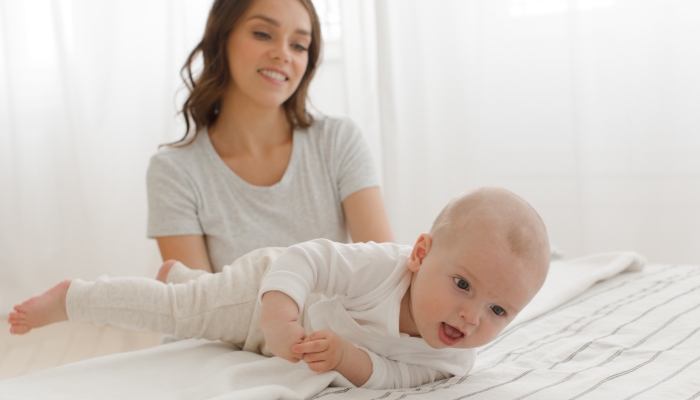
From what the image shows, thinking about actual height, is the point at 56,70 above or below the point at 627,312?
above

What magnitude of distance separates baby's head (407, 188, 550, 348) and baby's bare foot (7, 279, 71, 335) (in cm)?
67

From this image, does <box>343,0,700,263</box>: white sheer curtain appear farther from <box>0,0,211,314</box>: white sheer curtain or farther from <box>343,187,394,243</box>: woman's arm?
<box>0,0,211,314</box>: white sheer curtain

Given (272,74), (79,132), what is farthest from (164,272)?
(79,132)

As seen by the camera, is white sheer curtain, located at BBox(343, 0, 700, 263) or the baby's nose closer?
the baby's nose

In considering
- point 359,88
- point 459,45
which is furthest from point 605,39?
point 359,88

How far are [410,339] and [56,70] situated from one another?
2504 mm

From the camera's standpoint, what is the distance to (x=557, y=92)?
7.59 feet

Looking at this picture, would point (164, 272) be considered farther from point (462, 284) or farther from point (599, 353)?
point (599, 353)

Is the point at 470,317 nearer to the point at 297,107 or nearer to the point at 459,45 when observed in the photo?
the point at 297,107

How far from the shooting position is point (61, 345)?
238 cm

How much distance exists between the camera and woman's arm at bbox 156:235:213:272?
167cm

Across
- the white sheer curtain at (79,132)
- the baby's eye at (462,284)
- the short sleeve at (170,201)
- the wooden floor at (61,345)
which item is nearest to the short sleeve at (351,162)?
the short sleeve at (170,201)

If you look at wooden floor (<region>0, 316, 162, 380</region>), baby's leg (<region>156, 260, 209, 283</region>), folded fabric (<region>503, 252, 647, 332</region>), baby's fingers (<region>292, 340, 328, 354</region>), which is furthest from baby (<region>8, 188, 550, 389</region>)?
wooden floor (<region>0, 316, 162, 380</region>)

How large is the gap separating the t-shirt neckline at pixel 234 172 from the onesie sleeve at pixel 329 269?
77 cm
